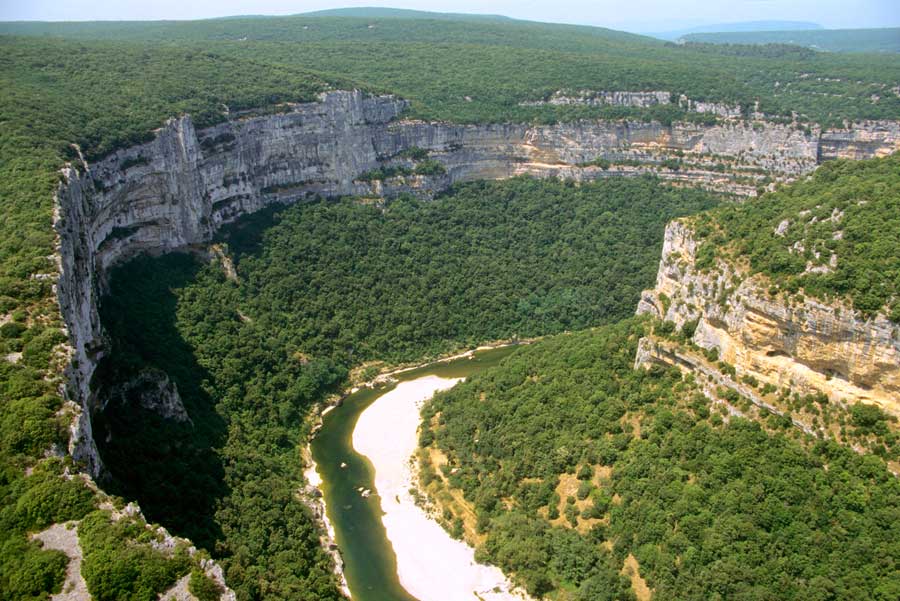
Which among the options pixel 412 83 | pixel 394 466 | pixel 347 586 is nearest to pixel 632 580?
pixel 347 586

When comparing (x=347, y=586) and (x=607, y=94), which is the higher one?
(x=607, y=94)

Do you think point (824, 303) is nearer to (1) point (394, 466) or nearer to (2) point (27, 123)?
(1) point (394, 466)

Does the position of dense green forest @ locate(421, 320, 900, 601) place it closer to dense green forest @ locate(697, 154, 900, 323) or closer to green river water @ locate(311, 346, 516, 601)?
green river water @ locate(311, 346, 516, 601)

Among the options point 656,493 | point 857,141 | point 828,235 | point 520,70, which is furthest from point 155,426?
point 857,141

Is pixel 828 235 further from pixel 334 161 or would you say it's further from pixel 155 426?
pixel 334 161

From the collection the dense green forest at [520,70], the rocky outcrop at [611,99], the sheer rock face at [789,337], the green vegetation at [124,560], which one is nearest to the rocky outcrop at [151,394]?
the green vegetation at [124,560]

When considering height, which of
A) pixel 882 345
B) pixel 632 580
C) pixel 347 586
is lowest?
pixel 347 586

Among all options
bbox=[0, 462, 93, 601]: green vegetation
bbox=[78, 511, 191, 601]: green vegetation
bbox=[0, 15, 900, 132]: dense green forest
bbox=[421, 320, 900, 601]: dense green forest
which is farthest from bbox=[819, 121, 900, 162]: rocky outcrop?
bbox=[0, 462, 93, 601]: green vegetation
